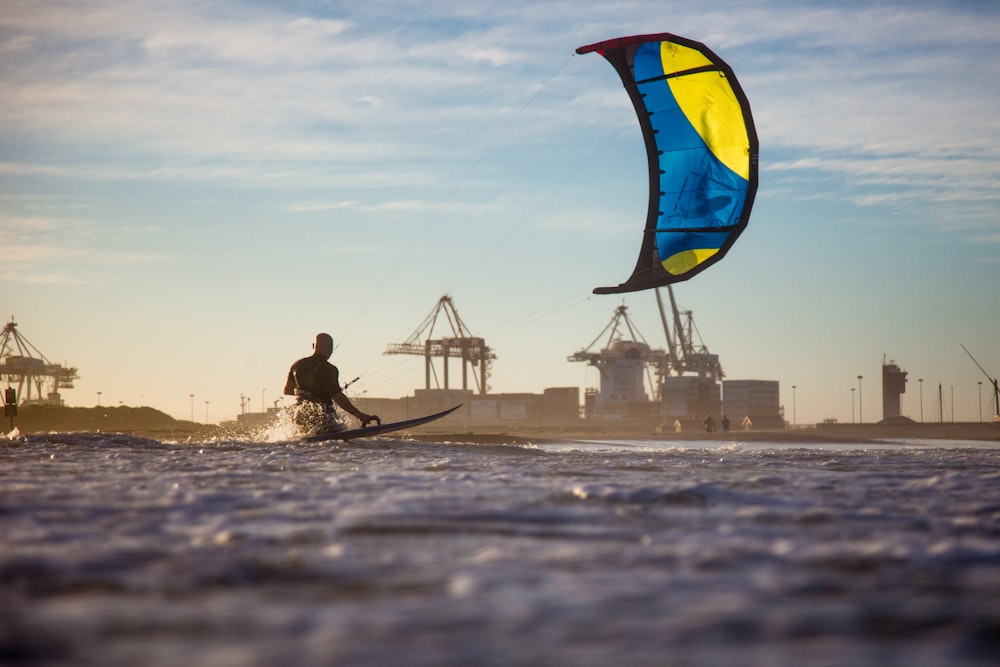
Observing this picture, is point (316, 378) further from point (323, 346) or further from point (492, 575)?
point (492, 575)

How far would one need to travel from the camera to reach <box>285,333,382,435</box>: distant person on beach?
42.4 ft

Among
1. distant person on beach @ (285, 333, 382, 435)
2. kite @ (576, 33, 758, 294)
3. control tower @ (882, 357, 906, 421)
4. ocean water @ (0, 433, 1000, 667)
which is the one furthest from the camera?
control tower @ (882, 357, 906, 421)

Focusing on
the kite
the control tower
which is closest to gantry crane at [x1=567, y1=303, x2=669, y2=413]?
the control tower

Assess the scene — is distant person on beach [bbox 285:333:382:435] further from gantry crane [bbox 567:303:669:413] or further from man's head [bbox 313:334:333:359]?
gantry crane [bbox 567:303:669:413]

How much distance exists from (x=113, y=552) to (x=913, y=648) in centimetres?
262

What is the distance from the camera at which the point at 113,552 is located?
3.38 meters

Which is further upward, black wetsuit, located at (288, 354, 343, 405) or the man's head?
the man's head

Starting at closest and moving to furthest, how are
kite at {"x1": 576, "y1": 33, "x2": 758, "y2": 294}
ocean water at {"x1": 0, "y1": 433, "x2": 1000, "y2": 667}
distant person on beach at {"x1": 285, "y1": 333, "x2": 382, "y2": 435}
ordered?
ocean water at {"x1": 0, "y1": 433, "x2": 1000, "y2": 667} < distant person on beach at {"x1": 285, "y1": 333, "x2": 382, "y2": 435} < kite at {"x1": 576, "y1": 33, "x2": 758, "y2": 294}

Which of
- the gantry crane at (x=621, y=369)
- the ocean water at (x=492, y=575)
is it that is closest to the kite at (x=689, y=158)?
the ocean water at (x=492, y=575)

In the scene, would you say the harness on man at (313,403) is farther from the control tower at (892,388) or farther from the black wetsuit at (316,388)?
the control tower at (892,388)

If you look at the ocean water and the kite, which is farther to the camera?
the kite

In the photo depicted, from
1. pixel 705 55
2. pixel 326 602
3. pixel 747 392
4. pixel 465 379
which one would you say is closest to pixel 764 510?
pixel 326 602

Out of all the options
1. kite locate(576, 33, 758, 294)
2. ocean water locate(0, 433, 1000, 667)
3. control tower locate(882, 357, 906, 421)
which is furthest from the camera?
control tower locate(882, 357, 906, 421)

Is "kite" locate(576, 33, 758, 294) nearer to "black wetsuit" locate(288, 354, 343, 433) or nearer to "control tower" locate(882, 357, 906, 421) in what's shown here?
"black wetsuit" locate(288, 354, 343, 433)
